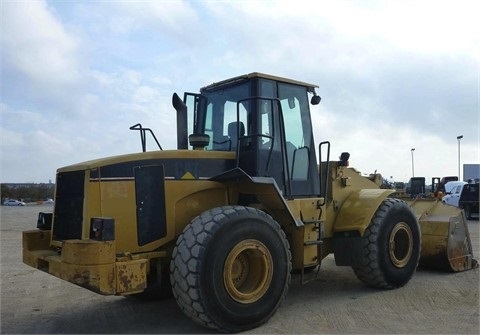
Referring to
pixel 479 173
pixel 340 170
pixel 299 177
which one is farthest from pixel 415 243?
pixel 479 173

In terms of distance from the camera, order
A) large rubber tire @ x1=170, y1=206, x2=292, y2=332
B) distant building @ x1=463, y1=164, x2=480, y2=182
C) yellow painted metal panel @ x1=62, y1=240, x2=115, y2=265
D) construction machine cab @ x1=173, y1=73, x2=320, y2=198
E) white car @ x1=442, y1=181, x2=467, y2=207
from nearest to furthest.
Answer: yellow painted metal panel @ x1=62, y1=240, x2=115, y2=265 < large rubber tire @ x1=170, y1=206, x2=292, y2=332 < construction machine cab @ x1=173, y1=73, x2=320, y2=198 < white car @ x1=442, y1=181, x2=467, y2=207 < distant building @ x1=463, y1=164, x2=480, y2=182

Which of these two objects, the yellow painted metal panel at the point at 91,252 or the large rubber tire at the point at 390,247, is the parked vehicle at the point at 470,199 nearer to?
the large rubber tire at the point at 390,247

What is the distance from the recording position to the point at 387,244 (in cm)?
717

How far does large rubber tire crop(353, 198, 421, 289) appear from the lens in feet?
22.9

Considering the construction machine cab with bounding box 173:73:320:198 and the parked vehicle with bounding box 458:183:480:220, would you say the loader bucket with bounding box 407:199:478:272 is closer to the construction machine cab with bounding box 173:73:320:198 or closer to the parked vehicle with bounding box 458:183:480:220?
the construction machine cab with bounding box 173:73:320:198

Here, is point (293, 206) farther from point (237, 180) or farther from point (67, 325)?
point (67, 325)

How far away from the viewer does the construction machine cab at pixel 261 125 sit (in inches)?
239

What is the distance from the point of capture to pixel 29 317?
19.4ft

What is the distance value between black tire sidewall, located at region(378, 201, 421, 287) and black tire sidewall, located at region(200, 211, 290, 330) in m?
2.13

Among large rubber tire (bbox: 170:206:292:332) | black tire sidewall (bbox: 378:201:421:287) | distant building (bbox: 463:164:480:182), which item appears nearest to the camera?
large rubber tire (bbox: 170:206:292:332)

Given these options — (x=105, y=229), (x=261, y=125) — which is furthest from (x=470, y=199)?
(x=105, y=229)

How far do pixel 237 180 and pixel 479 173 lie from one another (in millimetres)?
38328

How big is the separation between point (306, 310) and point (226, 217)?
5.92 ft

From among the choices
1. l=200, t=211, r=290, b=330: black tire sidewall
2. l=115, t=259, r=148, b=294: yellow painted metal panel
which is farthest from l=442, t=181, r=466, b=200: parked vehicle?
l=115, t=259, r=148, b=294: yellow painted metal panel
